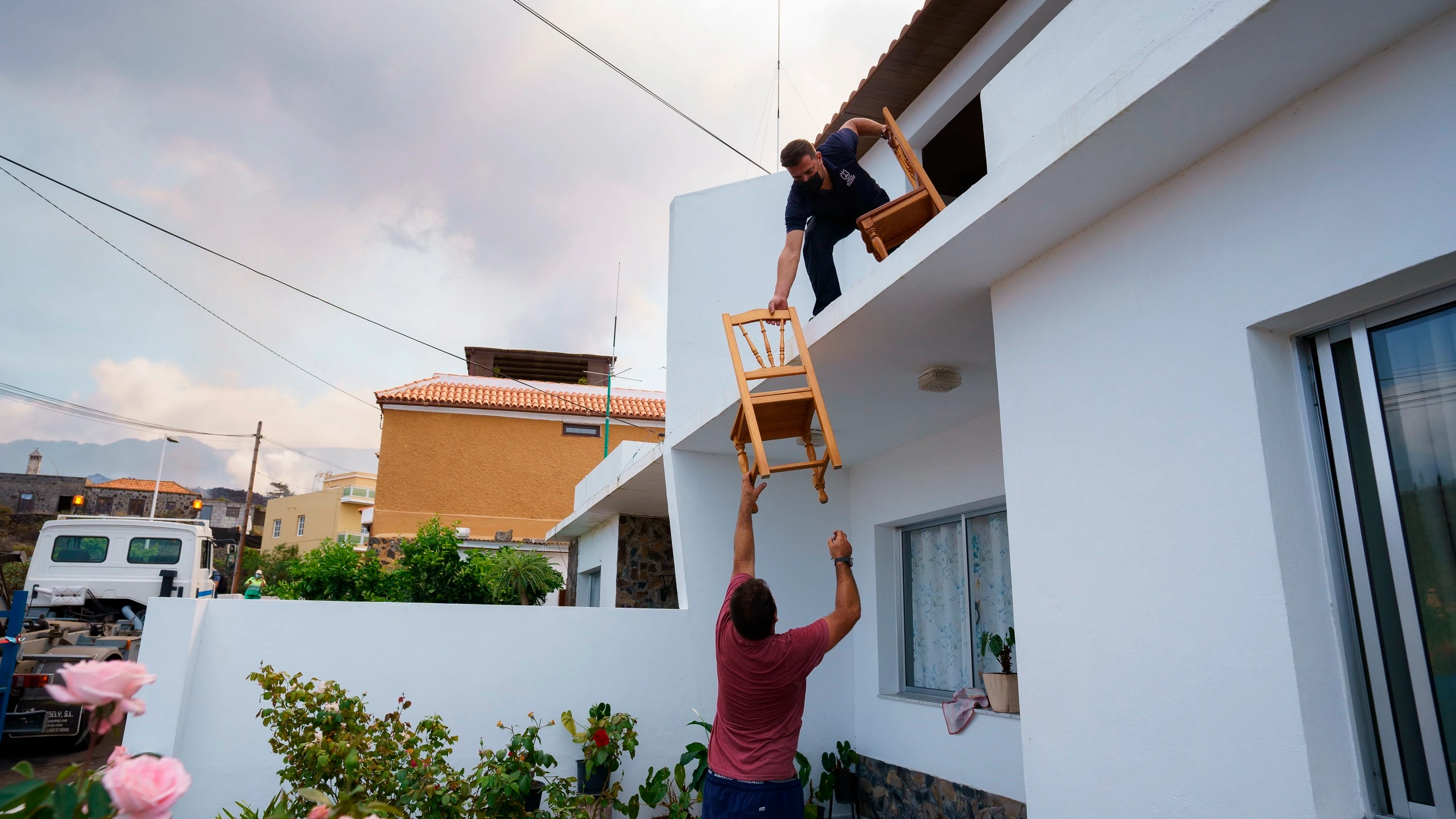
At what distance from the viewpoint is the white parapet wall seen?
4.64 m

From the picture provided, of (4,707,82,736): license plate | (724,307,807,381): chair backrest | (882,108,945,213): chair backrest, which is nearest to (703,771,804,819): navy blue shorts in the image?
(724,307,807,381): chair backrest

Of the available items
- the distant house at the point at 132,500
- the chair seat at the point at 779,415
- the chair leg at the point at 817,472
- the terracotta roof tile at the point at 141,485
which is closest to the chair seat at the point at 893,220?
the chair seat at the point at 779,415

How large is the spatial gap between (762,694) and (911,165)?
293cm

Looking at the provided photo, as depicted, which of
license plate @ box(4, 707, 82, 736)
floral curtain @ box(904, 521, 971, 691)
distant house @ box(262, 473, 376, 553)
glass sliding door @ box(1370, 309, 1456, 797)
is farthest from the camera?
distant house @ box(262, 473, 376, 553)

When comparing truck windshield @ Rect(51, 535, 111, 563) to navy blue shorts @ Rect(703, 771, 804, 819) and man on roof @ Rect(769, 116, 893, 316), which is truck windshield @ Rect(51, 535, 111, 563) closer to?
man on roof @ Rect(769, 116, 893, 316)

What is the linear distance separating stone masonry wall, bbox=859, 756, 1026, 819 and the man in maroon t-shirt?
2014mm

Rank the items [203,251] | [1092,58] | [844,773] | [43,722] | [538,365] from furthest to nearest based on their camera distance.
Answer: [538,365], [203,251], [43,722], [844,773], [1092,58]

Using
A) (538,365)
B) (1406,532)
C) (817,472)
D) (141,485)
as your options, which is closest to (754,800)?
(817,472)

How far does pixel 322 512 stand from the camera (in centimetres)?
3158

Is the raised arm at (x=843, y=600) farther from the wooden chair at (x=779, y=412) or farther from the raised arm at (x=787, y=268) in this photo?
the raised arm at (x=787, y=268)

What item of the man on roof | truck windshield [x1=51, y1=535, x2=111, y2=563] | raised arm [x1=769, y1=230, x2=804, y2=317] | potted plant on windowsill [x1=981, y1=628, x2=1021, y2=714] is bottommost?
potted plant on windowsill [x1=981, y1=628, x2=1021, y2=714]

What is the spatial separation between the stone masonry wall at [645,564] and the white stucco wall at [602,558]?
3.7 inches

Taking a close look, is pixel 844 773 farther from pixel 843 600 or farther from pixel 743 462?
pixel 743 462

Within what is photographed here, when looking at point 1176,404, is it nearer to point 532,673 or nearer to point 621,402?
point 532,673
